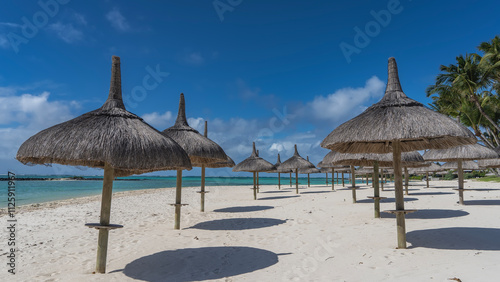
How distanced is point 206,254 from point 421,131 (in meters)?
4.47

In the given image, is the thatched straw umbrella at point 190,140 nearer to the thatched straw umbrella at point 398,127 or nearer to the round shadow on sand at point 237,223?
the round shadow on sand at point 237,223

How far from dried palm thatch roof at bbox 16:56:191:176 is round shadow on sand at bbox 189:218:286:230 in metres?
4.20

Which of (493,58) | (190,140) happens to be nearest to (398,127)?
(190,140)

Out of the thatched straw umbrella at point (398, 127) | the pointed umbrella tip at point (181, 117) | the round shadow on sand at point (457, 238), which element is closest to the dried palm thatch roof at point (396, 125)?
the thatched straw umbrella at point (398, 127)

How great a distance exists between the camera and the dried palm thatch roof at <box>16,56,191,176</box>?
3680mm

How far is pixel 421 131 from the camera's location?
181 inches

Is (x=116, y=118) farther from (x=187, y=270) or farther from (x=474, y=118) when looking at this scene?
(x=474, y=118)

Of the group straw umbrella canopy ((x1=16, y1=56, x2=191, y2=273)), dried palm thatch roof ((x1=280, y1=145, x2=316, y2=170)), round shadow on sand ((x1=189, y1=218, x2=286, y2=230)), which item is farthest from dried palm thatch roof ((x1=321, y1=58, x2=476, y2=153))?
dried palm thatch roof ((x1=280, y1=145, x2=316, y2=170))

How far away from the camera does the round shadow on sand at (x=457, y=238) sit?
5.01 metres

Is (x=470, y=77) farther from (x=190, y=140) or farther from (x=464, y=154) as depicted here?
(x=190, y=140)

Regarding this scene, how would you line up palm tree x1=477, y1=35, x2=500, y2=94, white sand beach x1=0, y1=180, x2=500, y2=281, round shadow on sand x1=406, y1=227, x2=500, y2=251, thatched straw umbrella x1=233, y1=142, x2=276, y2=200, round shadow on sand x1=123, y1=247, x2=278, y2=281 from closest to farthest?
1. white sand beach x1=0, y1=180, x2=500, y2=281
2. round shadow on sand x1=123, y1=247, x2=278, y2=281
3. round shadow on sand x1=406, y1=227, x2=500, y2=251
4. thatched straw umbrella x1=233, y1=142, x2=276, y2=200
5. palm tree x1=477, y1=35, x2=500, y2=94

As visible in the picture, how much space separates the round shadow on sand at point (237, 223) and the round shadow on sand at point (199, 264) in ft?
7.51

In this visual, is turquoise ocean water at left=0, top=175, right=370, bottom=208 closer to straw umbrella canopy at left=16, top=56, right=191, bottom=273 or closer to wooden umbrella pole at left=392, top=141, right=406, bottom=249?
straw umbrella canopy at left=16, top=56, right=191, bottom=273

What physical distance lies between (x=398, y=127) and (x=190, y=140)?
5.89 m
